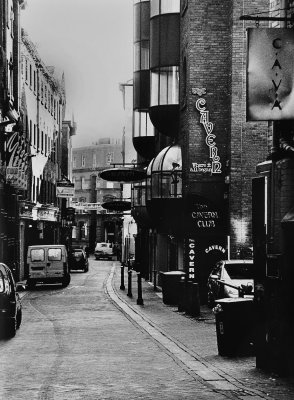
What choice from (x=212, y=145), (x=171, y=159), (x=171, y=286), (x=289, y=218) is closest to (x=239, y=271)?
(x=171, y=286)

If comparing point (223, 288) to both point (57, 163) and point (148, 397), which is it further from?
point (57, 163)

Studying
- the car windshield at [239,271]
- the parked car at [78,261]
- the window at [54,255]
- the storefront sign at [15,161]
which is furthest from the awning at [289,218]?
the parked car at [78,261]

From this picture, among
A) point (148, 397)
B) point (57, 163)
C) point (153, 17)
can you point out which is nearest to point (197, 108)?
point (153, 17)

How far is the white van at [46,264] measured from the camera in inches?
1634

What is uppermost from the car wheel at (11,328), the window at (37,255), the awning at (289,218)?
the awning at (289,218)

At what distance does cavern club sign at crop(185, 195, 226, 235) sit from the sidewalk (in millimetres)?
2908

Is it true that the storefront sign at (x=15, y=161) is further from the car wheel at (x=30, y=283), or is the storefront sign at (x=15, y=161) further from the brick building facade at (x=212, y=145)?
the brick building facade at (x=212, y=145)

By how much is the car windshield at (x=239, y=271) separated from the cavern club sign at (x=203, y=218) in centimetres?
435

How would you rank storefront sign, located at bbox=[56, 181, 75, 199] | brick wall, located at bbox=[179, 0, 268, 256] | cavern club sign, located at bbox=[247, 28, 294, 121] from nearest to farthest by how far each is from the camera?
cavern club sign, located at bbox=[247, 28, 294, 121] → brick wall, located at bbox=[179, 0, 268, 256] → storefront sign, located at bbox=[56, 181, 75, 199]

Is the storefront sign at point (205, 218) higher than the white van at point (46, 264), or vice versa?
the storefront sign at point (205, 218)

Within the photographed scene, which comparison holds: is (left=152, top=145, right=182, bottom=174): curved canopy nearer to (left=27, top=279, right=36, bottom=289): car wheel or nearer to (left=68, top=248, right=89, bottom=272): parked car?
(left=27, top=279, right=36, bottom=289): car wheel

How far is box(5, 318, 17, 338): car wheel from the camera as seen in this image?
19.5m

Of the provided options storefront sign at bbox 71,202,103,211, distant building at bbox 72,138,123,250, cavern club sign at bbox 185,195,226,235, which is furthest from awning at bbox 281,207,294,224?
distant building at bbox 72,138,123,250

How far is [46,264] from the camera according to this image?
4159cm
